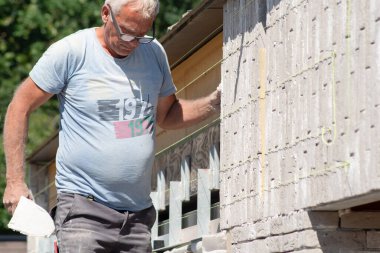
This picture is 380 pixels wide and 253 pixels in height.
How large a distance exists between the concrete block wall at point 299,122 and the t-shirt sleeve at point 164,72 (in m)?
0.96

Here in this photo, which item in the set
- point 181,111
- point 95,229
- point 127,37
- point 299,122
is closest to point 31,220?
point 95,229

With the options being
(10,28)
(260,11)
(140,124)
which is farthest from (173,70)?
(10,28)

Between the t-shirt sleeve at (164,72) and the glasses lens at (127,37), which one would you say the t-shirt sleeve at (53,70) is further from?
the t-shirt sleeve at (164,72)

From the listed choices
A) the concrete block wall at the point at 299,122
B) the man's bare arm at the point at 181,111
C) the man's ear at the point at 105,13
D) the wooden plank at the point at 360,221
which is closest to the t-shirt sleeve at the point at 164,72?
the man's bare arm at the point at 181,111

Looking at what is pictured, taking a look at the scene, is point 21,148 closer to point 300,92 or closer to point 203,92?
point 300,92

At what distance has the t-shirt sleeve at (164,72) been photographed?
6355 mm

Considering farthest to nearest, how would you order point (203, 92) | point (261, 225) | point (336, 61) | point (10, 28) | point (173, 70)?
point (10, 28) < point (173, 70) < point (203, 92) < point (261, 225) < point (336, 61)

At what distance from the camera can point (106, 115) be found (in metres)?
6.10

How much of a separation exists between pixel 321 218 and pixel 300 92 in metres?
0.71

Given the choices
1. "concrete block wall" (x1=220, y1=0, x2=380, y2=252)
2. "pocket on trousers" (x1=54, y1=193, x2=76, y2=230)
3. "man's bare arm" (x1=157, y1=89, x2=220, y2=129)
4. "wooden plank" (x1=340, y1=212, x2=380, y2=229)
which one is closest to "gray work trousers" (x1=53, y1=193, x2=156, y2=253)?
"pocket on trousers" (x1=54, y1=193, x2=76, y2=230)

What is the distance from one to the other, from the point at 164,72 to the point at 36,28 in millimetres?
21666

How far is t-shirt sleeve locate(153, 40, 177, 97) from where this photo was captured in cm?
636

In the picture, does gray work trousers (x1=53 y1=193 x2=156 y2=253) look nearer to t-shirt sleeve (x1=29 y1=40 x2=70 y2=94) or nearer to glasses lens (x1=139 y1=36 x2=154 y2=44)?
t-shirt sleeve (x1=29 y1=40 x2=70 y2=94)

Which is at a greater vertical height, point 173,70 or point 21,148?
point 173,70
